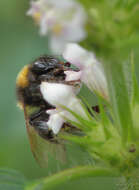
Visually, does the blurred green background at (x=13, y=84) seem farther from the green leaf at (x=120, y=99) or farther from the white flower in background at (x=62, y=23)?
the white flower in background at (x=62, y=23)

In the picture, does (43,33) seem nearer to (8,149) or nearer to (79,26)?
(79,26)

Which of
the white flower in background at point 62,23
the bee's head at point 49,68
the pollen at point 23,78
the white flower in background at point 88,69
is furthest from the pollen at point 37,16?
the pollen at point 23,78

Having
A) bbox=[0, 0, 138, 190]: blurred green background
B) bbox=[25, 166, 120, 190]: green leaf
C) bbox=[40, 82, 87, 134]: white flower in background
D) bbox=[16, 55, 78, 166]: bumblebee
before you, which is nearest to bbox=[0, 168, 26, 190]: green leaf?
bbox=[25, 166, 120, 190]: green leaf

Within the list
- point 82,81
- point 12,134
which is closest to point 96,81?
point 82,81

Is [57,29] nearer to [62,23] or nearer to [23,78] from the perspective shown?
[62,23]

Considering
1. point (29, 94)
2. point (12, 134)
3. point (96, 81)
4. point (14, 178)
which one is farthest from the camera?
point (12, 134)

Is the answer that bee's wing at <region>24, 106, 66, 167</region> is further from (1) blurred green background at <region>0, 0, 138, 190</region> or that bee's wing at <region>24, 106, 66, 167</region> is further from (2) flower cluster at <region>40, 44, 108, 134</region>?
(1) blurred green background at <region>0, 0, 138, 190</region>
